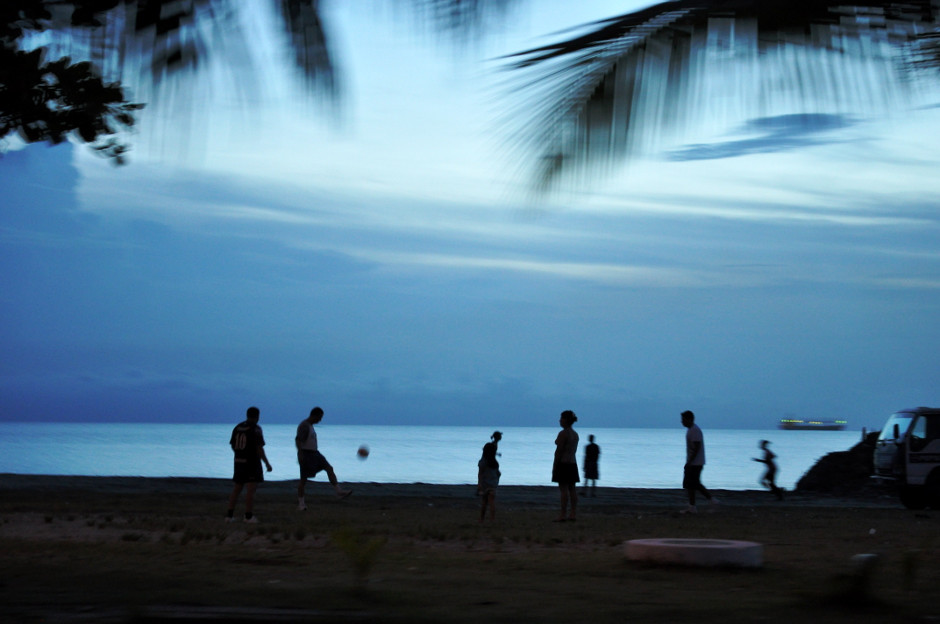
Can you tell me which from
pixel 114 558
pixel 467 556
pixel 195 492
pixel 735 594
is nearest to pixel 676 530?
pixel 467 556

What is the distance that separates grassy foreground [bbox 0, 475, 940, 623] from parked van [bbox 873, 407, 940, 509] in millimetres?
4388

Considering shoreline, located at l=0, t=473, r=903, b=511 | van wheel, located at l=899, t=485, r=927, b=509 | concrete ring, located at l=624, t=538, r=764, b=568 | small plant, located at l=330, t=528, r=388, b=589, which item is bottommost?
shoreline, located at l=0, t=473, r=903, b=511

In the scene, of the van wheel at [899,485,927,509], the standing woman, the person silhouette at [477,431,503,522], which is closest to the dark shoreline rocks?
the van wheel at [899,485,927,509]

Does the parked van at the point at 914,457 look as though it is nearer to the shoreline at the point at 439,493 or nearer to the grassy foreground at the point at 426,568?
the shoreline at the point at 439,493

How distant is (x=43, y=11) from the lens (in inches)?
275

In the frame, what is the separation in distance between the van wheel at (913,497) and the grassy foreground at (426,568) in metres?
4.36

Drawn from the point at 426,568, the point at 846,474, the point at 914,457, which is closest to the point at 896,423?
the point at 914,457

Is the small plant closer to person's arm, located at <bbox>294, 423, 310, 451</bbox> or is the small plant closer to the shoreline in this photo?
person's arm, located at <bbox>294, 423, 310, 451</bbox>

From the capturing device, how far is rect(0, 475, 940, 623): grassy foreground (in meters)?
6.54

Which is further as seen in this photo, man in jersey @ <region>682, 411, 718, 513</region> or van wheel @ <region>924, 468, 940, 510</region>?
van wheel @ <region>924, 468, 940, 510</region>

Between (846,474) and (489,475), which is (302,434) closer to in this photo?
(489,475)

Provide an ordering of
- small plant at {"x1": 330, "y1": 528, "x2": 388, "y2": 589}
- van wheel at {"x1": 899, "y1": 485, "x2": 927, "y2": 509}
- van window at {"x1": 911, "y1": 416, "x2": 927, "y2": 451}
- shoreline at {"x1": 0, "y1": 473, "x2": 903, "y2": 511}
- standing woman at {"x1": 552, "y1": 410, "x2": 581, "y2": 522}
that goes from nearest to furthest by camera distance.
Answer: small plant at {"x1": 330, "y1": 528, "x2": 388, "y2": 589}
standing woman at {"x1": 552, "y1": 410, "x2": 581, "y2": 522}
shoreline at {"x1": 0, "y1": 473, "x2": 903, "y2": 511}
van wheel at {"x1": 899, "y1": 485, "x2": 927, "y2": 509}
van window at {"x1": 911, "y1": 416, "x2": 927, "y2": 451}

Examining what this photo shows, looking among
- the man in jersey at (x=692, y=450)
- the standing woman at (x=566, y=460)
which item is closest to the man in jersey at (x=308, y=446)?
the standing woman at (x=566, y=460)

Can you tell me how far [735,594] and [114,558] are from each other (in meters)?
5.71
